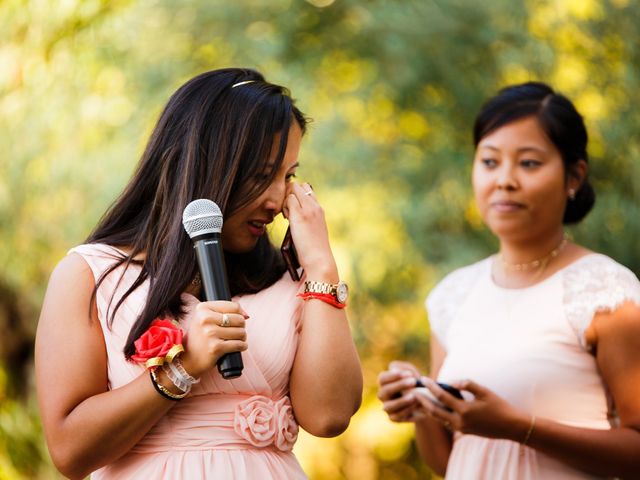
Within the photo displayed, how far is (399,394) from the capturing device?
3516 mm

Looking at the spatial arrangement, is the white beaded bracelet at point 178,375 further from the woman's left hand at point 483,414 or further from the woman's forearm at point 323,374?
the woman's left hand at point 483,414

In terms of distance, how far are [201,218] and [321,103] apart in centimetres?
430

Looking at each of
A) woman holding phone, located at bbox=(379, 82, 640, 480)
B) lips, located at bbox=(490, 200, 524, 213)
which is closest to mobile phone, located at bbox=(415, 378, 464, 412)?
woman holding phone, located at bbox=(379, 82, 640, 480)

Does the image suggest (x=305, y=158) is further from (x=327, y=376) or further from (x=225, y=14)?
(x=327, y=376)

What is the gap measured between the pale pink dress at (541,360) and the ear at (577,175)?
0.30 meters

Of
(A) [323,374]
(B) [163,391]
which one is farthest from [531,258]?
(B) [163,391]

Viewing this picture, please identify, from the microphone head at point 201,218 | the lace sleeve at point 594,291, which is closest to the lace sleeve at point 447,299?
the lace sleeve at point 594,291

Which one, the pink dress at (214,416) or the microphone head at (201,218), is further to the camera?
the pink dress at (214,416)

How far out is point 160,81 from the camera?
634cm

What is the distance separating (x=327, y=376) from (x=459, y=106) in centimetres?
415

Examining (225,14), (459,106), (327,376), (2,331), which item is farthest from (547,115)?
(2,331)

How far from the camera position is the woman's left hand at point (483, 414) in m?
3.20

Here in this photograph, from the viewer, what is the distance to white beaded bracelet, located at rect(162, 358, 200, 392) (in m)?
2.29

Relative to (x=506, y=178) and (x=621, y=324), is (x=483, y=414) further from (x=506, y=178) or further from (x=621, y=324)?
(x=506, y=178)
